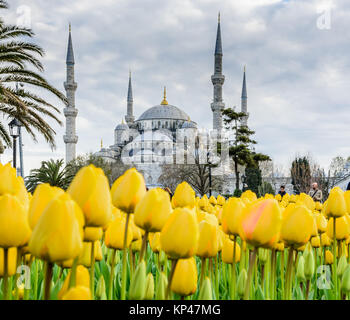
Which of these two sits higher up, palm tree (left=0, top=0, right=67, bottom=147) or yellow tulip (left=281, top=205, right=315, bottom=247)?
palm tree (left=0, top=0, right=67, bottom=147)

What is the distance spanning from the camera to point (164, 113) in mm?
61750

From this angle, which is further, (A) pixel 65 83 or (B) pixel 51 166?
(A) pixel 65 83

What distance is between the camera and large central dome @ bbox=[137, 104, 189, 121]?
6150cm

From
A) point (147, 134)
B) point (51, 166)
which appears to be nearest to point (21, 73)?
point (51, 166)

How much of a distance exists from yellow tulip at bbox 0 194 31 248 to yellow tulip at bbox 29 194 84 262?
11 cm

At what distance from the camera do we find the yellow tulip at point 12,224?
2.46 feet

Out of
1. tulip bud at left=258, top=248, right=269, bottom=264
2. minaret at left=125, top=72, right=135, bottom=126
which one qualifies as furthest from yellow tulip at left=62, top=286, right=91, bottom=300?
minaret at left=125, top=72, right=135, bottom=126

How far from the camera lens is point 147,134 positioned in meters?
56.9

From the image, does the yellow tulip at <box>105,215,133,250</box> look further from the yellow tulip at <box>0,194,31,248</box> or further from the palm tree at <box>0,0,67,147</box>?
the palm tree at <box>0,0,67,147</box>

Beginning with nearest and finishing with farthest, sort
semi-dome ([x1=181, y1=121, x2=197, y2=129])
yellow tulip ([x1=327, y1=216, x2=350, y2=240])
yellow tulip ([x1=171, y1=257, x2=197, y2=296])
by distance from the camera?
1. yellow tulip ([x1=171, y1=257, x2=197, y2=296])
2. yellow tulip ([x1=327, y1=216, x2=350, y2=240])
3. semi-dome ([x1=181, y1=121, x2=197, y2=129])

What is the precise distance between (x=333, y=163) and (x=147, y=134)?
89.5ft

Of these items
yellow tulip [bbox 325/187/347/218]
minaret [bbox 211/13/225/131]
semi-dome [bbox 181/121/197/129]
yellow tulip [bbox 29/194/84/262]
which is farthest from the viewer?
semi-dome [bbox 181/121/197/129]

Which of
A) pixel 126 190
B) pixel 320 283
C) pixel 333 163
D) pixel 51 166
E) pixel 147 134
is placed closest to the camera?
pixel 126 190
